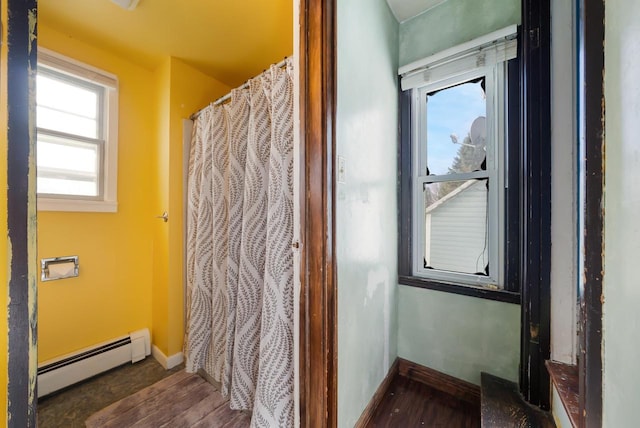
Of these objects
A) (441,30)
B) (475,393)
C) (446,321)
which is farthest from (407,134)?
(475,393)

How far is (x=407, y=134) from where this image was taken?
159cm

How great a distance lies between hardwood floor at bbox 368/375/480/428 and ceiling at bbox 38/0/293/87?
225cm

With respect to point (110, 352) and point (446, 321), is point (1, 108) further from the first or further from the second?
point (110, 352)

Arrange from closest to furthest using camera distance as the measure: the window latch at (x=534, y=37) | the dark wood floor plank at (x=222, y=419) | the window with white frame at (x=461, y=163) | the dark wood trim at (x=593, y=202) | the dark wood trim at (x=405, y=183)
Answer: the dark wood trim at (x=593, y=202) → the window latch at (x=534, y=37) → the dark wood floor plank at (x=222, y=419) → the window with white frame at (x=461, y=163) → the dark wood trim at (x=405, y=183)

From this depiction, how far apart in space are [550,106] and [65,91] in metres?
2.73

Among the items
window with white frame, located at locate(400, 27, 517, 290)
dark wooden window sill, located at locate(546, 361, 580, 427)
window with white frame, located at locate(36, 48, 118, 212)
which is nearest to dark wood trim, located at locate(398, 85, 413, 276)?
window with white frame, located at locate(400, 27, 517, 290)

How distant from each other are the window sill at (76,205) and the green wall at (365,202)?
5.56ft

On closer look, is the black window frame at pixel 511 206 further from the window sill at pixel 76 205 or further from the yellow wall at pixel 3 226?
the window sill at pixel 76 205

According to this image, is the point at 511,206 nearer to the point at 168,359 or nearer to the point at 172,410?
the point at 172,410

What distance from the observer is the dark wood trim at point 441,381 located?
4.41 feet

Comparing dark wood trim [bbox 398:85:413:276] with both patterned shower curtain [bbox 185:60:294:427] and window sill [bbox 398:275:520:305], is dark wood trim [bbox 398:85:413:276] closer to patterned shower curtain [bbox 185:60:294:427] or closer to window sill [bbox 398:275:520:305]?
window sill [bbox 398:275:520:305]

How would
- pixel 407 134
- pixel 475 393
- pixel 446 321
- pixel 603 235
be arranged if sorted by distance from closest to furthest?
pixel 603 235
pixel 475 393
pixel 446 321
pixel 407 134

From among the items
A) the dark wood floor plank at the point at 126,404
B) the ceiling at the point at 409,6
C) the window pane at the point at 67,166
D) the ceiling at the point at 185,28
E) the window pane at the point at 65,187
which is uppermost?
the ceiling at the point at 409,6

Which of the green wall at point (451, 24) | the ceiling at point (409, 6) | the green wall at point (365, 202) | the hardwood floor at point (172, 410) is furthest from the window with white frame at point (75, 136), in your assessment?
the green wall at point (451, 24)
